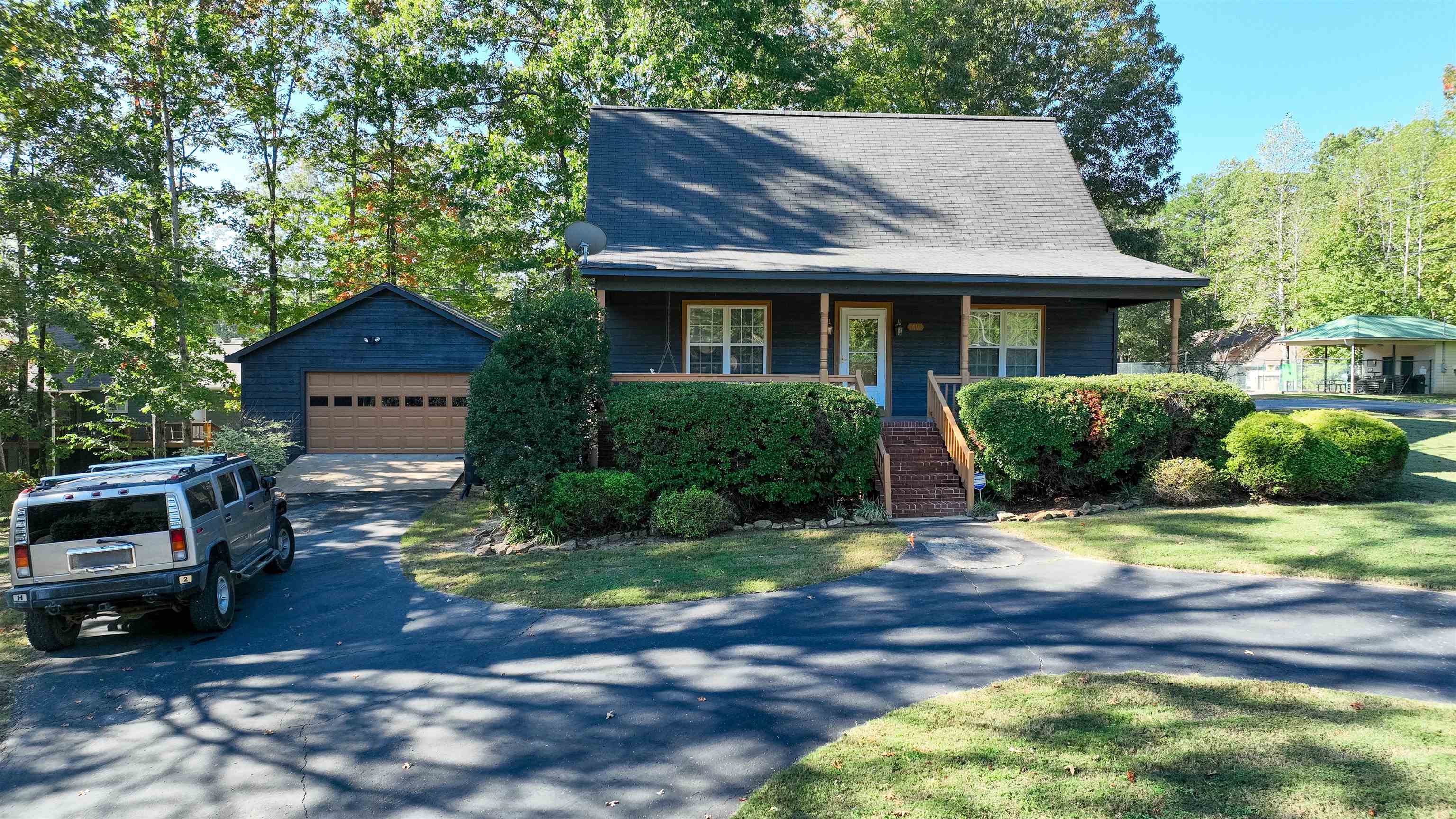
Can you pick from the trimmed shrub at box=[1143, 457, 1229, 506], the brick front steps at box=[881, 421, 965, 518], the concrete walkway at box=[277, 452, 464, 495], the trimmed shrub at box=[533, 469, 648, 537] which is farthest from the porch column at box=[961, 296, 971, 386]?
the concrete walkway at box=[277, 452, 464, 495]

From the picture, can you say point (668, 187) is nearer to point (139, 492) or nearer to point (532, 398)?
point (532, 398)

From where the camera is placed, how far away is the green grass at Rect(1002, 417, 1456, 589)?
7.39 m

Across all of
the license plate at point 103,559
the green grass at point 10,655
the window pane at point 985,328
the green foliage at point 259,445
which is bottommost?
the green grass at point 10,655

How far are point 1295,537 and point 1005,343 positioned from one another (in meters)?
7.08

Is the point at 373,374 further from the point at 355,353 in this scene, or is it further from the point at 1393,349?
the point at 1393,349

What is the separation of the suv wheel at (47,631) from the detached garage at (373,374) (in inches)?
446

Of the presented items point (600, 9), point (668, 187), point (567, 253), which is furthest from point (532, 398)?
point (600, 9)

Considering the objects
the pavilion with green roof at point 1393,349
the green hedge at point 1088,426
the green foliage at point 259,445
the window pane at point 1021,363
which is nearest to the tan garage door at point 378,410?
the green foliage at point 259,445

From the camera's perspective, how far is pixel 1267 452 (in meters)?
10.3

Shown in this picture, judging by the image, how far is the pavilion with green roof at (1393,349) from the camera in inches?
1147

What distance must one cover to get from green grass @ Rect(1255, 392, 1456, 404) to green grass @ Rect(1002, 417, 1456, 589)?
17988 mm

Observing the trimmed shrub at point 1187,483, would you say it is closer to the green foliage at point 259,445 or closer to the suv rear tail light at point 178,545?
the suv rear tail light at point 178,545

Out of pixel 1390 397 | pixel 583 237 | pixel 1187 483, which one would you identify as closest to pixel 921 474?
pixel 1187 483

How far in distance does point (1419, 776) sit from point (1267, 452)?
7940 mm
